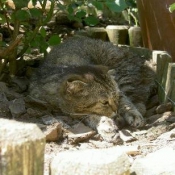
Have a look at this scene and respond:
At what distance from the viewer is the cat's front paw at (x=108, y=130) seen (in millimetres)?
4180

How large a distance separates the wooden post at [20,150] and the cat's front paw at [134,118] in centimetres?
237

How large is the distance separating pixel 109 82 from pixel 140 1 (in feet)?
3.51

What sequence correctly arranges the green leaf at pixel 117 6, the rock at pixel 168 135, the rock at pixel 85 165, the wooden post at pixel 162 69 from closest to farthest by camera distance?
the rock at pixel 85 165
the rock at pixel 168 135
the green leaf at pixel 117 6
the wooden post at pixel 162 69

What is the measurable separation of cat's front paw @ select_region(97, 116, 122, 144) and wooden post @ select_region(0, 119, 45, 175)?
1969 mm

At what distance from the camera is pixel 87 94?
15.5 feet

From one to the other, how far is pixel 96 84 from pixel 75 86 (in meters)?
0.19

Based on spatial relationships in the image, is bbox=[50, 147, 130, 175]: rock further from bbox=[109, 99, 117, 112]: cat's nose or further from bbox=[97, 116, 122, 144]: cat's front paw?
bbox=[109, 99, 117, 112]: cat's nose

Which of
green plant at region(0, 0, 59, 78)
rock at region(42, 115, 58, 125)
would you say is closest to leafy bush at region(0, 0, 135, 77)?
green plant at region(0, 0, 59, 78)

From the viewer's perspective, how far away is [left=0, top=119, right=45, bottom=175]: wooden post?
215 centimetres

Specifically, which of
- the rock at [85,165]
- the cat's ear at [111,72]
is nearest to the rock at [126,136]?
the cat's ear at [111,72]

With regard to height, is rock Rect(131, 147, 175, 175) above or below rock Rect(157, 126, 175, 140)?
above

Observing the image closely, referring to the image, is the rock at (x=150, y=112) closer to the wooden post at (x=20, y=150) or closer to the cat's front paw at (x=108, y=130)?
the cat's front paw at (x=108, y=130)

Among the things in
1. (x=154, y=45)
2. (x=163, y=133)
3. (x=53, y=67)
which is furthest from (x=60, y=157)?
(x=154, y=45)

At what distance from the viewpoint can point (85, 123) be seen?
14.9ft
